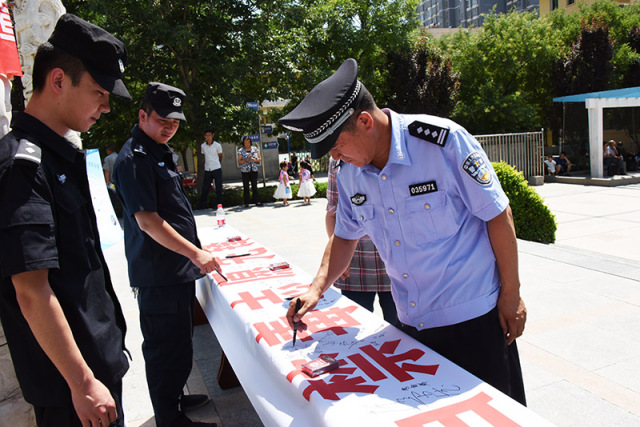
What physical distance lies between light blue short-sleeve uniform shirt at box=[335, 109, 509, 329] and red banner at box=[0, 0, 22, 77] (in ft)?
6.02

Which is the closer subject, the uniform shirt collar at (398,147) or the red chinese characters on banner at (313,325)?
the uniform shirt collar at (398,147)

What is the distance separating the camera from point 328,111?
65.9 inches

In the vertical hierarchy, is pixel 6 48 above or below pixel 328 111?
above

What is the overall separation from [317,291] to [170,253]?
101 cm

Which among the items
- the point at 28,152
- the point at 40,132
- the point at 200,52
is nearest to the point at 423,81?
the point at 200,52

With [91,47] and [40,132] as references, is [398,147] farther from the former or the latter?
[40,132]

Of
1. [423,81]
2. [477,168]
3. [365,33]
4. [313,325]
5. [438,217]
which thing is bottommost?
[313,325]

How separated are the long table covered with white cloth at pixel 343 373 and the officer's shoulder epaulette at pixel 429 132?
809 millimetres

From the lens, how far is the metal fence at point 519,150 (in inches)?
611

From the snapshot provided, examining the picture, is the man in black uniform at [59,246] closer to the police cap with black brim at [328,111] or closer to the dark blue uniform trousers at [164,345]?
the police cap with black brim at [328,111]

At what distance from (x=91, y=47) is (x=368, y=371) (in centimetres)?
148

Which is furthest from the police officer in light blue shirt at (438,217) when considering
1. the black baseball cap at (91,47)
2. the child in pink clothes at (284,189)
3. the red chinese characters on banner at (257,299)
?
the child in pink clothes at (284,189)

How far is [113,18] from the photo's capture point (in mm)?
12500

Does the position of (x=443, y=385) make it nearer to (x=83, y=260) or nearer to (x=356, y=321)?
(x=356, y=321)
